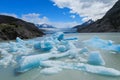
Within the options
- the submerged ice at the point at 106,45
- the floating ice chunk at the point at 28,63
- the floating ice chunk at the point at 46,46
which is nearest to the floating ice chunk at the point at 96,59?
the floating ice chunk at the point at 28,63

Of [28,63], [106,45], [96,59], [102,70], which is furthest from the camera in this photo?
[106,45]

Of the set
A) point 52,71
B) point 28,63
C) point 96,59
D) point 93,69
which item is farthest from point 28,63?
point 96,59

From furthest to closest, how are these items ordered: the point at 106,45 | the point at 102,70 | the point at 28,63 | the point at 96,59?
the point at 106,45, the point at 96,59, the point at 28,63, the point at 102,70

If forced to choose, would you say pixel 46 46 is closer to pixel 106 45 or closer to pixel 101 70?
pixel 106 45

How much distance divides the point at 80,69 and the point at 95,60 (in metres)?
0.79

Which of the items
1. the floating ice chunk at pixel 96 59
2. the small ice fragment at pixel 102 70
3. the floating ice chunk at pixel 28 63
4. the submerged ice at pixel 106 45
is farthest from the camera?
the submerged ice at pixel 106 45

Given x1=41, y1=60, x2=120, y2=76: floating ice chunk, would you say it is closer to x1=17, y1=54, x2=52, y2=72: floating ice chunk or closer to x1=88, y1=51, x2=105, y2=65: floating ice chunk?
x1=17, y1=54, x2=52, y2=72: floating ice chunk

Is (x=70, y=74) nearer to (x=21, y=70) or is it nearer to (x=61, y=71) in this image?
(x=61, y=71)

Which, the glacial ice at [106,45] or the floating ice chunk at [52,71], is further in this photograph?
the glacial ice at [106,45]

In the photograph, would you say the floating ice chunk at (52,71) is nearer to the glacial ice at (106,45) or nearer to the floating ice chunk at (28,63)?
the floating ice chunk at (28,63)

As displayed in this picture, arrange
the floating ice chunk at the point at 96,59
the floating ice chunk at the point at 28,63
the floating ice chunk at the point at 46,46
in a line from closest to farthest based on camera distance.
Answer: the floating ice chunk at the point at 28,63 → the floating ice chunk at the point at 96,59 → the floating ice chunk at the point at 46,46

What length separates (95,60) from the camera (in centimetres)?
561

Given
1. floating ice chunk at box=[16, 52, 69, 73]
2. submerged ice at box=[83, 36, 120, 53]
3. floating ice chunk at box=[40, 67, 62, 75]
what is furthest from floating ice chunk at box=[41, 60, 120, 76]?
submerged ice at box=[83, 36, 120, 53]

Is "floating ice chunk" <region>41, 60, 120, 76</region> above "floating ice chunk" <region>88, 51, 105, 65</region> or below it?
below
